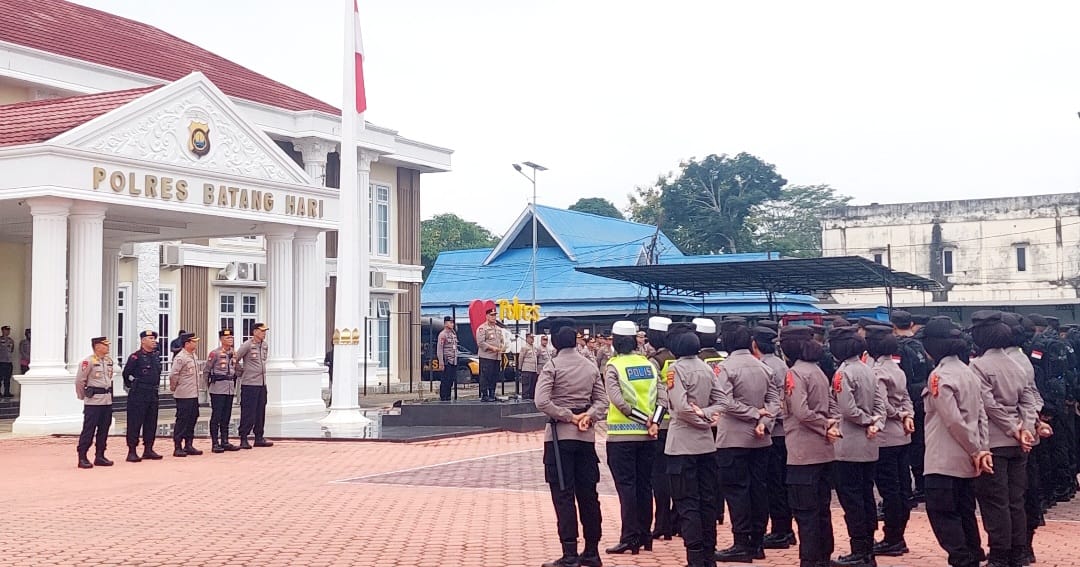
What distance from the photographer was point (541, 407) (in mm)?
8516

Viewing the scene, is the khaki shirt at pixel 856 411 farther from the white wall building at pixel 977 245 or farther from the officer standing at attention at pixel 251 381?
the white wall building at pixel 977 245

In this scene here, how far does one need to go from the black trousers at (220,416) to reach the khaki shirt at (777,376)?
952 cm

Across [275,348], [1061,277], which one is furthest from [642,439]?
[1061,277]

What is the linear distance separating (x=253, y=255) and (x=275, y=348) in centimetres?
896

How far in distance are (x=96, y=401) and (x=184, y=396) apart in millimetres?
1397

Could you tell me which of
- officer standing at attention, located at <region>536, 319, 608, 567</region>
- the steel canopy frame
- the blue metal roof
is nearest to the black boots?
officer standing at attention, located at <region>536, 319, 608, 567</region>

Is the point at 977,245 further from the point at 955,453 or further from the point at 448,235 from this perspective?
the point at 955,453

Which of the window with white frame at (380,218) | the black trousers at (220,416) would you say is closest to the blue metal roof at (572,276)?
the window with white frame at (380,218)

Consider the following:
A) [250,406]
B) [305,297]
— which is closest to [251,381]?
[250,406]

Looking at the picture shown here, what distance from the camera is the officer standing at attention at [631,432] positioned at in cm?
889

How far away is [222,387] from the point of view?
1670 centimetres

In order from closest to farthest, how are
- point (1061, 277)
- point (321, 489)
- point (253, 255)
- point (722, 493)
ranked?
point (722, 493) < point (321, 489) < point (253, 255) < point (1061, 277)

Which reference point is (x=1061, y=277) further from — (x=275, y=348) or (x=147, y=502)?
(x=147, y=502)

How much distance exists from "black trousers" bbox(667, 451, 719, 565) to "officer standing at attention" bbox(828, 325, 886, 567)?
955mm
